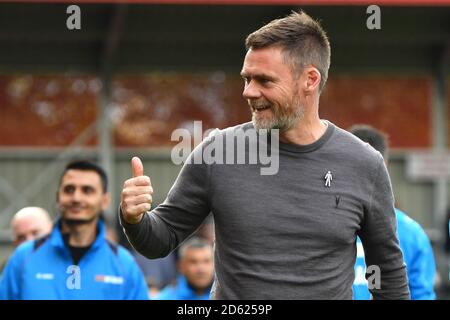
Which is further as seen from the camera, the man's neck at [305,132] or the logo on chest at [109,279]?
the logo on chest at [109,279]

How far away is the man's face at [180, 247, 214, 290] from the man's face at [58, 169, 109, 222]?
164cm

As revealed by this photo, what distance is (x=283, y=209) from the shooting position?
356 cm

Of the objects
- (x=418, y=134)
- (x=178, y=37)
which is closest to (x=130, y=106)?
(x=178, y=37)

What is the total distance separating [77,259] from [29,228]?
163cm

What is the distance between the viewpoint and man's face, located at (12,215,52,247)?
776 centimetres

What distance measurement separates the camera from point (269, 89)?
3607 millimetres

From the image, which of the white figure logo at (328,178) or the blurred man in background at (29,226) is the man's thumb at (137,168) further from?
the blurred man in background at (29,226)

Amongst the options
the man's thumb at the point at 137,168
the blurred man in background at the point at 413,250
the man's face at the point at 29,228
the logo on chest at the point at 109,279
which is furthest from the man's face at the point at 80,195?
the man's thumb at the point at 137,168

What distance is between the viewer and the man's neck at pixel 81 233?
631cm

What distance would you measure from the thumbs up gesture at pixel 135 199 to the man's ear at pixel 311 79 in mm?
761

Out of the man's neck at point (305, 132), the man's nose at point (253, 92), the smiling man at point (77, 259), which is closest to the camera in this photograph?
the man's nose at point (253, 92)

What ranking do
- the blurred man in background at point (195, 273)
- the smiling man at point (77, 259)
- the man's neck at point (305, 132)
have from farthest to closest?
the blurred man in background at point (195, 273), the smiling man at point (77, 259), the man's neck at point (305, 132)

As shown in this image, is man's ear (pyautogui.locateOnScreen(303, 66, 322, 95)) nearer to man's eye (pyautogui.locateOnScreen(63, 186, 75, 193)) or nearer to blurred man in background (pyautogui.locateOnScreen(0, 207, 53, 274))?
man's eye (pyautogui.locateOnScreen(63, 186, 75, 193))

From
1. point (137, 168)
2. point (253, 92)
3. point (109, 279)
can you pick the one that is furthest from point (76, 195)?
point (253, 92)
